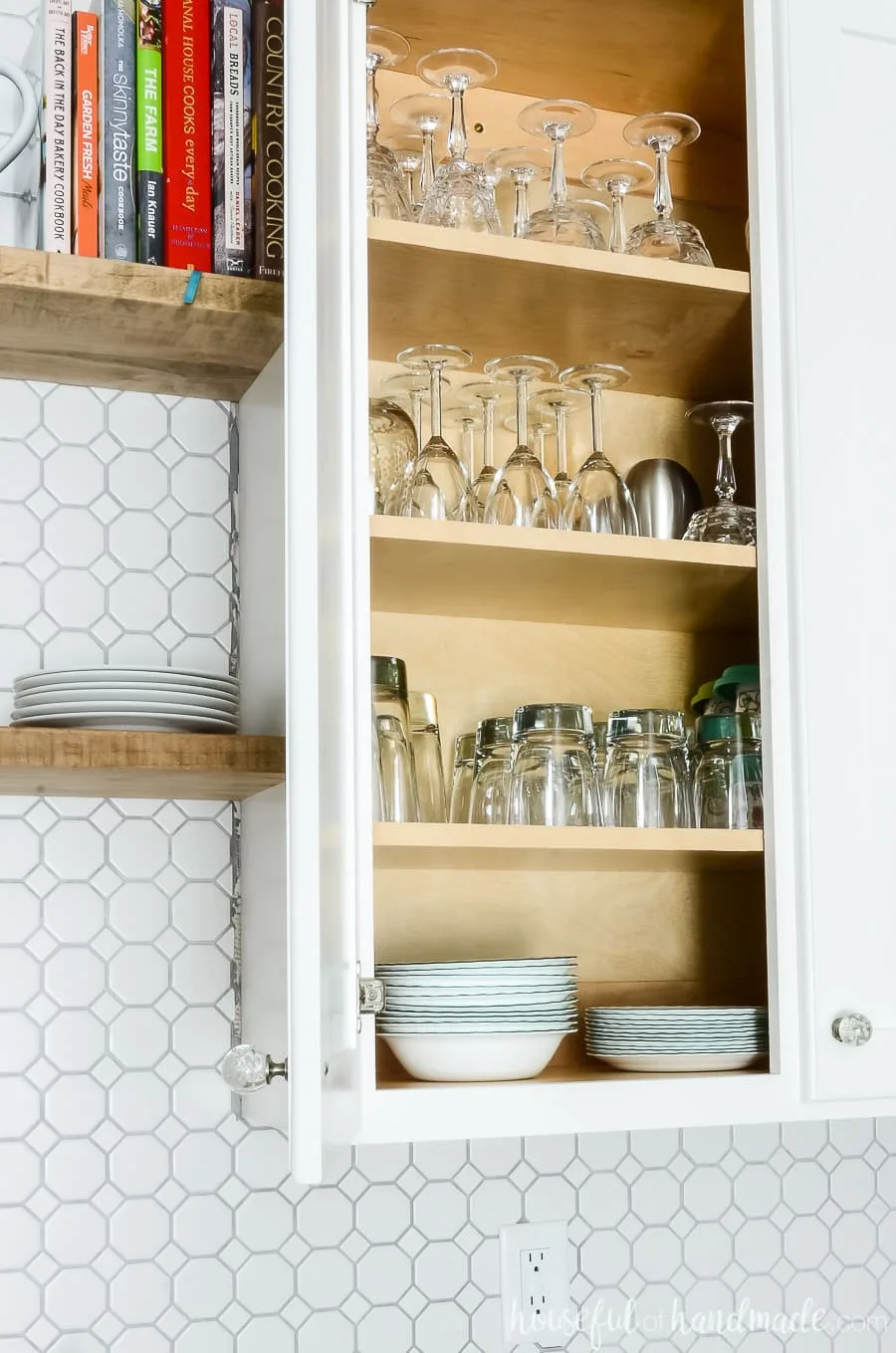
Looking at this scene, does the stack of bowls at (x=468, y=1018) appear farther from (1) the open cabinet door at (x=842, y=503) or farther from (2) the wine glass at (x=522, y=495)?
(2) the wine glass at (x=522, y=495)

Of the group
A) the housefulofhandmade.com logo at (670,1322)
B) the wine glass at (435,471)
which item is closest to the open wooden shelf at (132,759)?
the wine glass at (435,471)

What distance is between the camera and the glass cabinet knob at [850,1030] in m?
1.37

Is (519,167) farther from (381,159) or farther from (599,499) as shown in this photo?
(599,499)

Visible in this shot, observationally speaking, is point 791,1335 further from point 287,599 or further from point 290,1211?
point 287,599

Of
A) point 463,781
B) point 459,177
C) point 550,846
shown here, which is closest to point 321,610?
point 550,846

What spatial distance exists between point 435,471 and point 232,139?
14.6 inches

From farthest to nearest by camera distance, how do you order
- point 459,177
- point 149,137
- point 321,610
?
point 459,177
point 149,137
point 321,610

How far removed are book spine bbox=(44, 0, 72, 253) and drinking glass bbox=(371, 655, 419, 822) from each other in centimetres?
49

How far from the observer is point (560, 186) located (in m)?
1.53

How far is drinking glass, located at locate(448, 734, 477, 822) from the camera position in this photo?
153 cm

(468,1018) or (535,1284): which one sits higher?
(468,1018)

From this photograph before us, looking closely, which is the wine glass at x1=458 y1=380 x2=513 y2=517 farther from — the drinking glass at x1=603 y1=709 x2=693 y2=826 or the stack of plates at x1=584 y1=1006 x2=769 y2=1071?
the stack of plates at x1=584 y1=1006 x2=769 y2=1071

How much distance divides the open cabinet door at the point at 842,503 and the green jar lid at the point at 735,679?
0.12m

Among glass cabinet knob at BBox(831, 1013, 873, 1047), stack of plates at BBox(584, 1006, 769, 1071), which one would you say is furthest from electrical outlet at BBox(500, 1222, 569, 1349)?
glass cabinet knob at BBox(831, 1013, 873, 1047)
